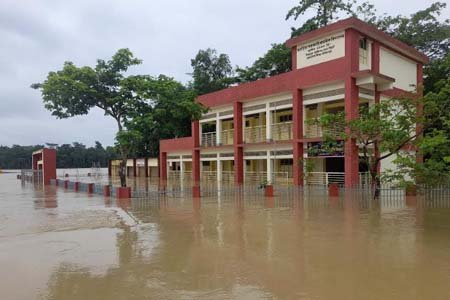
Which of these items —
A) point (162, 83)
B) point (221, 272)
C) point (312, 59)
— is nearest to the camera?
point (221, 272)

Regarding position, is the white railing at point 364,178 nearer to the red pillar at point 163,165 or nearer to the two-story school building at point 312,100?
the two-story school building at point 312,100

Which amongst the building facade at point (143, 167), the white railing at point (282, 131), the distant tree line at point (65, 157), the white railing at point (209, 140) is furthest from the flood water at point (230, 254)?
the distant tree line at point (65, 157)

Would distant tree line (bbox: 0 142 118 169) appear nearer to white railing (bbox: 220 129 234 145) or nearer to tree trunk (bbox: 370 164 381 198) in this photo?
white railing (bbox: 220 129 234 145)

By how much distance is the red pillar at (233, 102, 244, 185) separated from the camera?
28844 mm

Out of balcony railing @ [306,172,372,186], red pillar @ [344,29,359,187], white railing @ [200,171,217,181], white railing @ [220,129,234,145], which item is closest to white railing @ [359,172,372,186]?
balcony railing @ [306,172,372,186]

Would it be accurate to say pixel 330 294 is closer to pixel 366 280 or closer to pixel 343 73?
pixel 366 280

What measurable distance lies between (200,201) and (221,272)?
1108 cm

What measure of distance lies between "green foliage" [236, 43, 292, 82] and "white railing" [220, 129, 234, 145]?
31.9ft

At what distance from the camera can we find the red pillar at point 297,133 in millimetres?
23875

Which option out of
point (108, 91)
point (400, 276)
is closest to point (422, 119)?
point (400, 276)

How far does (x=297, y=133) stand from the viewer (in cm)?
2391

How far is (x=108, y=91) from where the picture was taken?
2070cm

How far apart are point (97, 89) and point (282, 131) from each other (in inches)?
476

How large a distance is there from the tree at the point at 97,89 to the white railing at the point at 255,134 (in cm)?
1064
